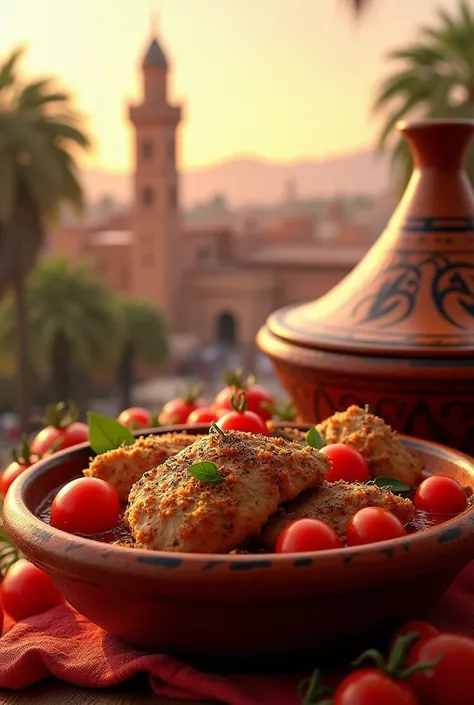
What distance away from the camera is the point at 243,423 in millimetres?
2152

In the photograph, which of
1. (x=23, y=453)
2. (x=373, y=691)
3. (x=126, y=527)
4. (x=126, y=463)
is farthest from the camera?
(x=23, y=453)

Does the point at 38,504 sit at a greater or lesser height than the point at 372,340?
lesser

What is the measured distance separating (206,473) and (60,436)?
109cm

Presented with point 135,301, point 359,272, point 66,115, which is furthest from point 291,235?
point 359,272

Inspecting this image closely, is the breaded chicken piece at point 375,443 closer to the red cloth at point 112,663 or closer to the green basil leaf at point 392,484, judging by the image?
the green basil leaf at point 392,484

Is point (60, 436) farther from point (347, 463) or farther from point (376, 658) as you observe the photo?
point (376, 658)

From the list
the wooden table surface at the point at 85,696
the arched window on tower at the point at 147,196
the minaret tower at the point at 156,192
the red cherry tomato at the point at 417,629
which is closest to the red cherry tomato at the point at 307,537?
the red cherry tomato at the point at 417,629

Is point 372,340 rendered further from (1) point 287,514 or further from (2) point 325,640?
(2) point 325,640

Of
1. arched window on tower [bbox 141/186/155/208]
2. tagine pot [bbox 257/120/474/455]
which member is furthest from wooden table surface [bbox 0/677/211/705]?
arched window on tower [bbox 141/186/155/208]

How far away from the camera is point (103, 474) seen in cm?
186

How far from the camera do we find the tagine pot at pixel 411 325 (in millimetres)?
2359

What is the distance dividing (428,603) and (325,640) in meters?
0.20

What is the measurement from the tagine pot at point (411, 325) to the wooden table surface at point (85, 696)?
1066 mm

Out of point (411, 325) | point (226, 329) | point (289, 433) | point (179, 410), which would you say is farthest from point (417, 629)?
point (226, 329)
